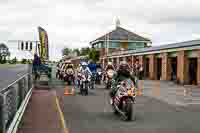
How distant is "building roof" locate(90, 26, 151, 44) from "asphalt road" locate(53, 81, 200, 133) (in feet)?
228

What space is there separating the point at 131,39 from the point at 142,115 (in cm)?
7877

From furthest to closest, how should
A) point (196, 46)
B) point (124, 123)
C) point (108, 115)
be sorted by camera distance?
point (196, 46) → point (108, 115) → point (124, 123)

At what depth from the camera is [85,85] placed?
20.0m

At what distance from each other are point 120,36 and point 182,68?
186 feet

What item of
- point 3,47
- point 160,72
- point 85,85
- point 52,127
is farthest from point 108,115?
point 3,47

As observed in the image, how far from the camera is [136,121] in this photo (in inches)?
435

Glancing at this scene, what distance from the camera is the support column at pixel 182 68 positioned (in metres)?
33.2

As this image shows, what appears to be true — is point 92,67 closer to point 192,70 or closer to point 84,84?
point 84,84

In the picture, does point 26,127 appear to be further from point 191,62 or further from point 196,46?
point 191,62

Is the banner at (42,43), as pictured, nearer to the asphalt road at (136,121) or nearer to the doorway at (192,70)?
the doorway at (192,70)

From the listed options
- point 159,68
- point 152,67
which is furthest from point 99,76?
point 159,68

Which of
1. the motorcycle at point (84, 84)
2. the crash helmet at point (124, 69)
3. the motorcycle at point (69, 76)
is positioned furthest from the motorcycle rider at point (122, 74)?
the motorcycle at point (69, 76)

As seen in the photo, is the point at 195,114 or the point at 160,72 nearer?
the point at 195,114

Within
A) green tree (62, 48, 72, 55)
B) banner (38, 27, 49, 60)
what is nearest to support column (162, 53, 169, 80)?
banner (38, 27, 49, 60)
